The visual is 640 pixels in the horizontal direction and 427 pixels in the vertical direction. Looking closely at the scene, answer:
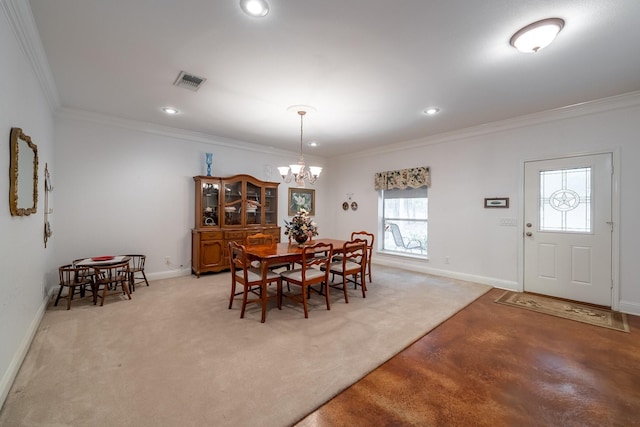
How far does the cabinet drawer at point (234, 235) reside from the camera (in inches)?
190

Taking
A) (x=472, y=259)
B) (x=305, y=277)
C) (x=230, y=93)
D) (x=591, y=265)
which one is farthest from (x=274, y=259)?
(x=591, y=265)

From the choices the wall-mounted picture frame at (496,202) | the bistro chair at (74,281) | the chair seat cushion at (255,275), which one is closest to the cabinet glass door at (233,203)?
the chair seat cushion at (255,275)

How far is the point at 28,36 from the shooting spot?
2031mm

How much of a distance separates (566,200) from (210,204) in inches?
Answer: 212

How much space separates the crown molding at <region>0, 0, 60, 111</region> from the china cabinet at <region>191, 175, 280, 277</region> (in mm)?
2225

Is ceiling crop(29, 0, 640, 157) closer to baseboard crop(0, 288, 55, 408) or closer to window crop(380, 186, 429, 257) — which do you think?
window crop(380, 186, 429, 257)

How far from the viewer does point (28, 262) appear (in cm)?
238

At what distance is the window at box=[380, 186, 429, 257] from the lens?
532cm

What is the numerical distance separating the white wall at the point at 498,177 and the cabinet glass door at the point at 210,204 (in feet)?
10.5

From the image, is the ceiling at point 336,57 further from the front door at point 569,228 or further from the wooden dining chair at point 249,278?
the wooden dining chair at point 249,278

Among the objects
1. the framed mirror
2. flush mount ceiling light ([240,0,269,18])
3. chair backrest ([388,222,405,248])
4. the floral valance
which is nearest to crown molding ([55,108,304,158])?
the framed mirror

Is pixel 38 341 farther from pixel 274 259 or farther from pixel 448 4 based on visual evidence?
pixel 448 4

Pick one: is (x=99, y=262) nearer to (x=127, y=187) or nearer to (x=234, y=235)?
(x=127, y=187)

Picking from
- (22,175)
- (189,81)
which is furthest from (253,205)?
(22,175)
